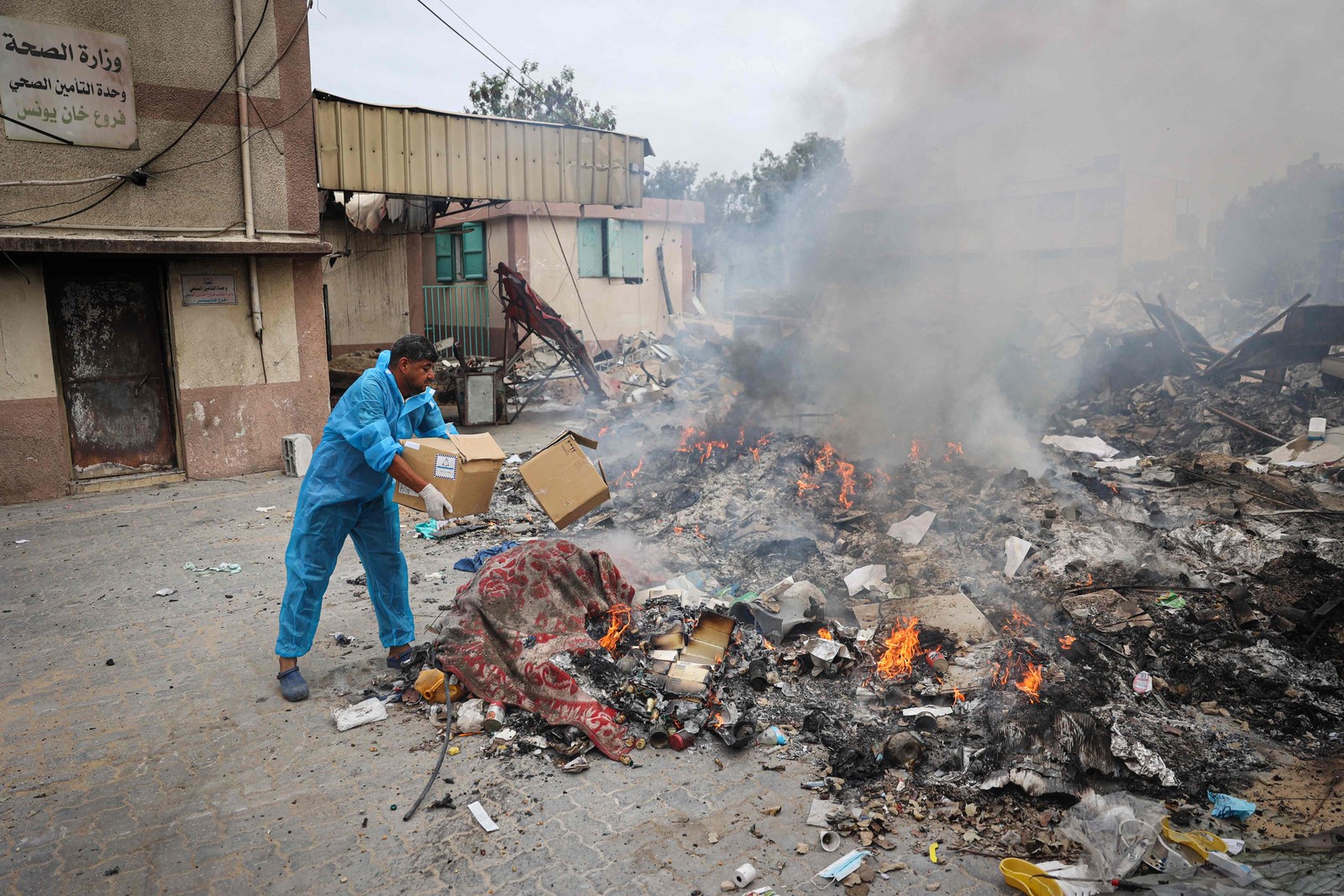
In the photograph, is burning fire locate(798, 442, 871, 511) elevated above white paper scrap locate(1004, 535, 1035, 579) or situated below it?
above

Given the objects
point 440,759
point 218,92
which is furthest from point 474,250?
point 440,759

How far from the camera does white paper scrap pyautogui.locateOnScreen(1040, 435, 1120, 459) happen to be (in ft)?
30.5

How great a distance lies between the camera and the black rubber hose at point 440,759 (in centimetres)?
310

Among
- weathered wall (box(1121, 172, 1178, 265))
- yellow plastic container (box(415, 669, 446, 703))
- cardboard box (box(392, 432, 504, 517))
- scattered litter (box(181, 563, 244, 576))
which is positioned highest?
weathered wall (box(1121, 172, 1178, 265))

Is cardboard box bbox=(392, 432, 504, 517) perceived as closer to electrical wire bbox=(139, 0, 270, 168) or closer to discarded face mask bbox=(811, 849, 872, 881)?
discarded face mask bbox=(811, 849, 872, 881)

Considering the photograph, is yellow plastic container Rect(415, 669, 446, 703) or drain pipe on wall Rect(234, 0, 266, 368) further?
drain pipe on wall Rect(234, 0, 266, 368)

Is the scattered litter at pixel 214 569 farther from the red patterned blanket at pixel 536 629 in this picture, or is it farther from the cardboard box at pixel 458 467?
the red patterned blanket at pixel 536 629

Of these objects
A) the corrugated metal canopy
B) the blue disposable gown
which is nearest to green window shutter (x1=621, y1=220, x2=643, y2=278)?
the corrugated metal canopy

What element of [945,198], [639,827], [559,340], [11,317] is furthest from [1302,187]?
[11,317]

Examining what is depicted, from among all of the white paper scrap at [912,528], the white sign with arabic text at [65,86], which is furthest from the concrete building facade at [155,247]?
the white paper scrap at [912,528]

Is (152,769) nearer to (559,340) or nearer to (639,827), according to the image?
(639,827)

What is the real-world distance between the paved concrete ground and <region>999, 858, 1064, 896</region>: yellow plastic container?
8 centimetres

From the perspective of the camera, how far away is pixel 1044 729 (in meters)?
3.34

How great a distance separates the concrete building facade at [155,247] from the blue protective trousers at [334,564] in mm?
5868
